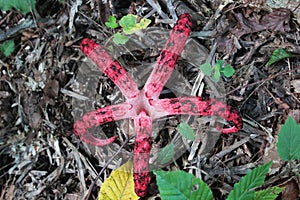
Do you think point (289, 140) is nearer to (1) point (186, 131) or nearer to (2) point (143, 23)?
(1) point (186, 131)

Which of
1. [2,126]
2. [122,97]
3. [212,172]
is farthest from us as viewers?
[2,126]

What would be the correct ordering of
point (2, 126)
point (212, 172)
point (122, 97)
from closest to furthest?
point (212, 172)
point (122, 97)
point (2, 126)

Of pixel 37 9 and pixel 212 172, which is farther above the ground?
pixel 37 9

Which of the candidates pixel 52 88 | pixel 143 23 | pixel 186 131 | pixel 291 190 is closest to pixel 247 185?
pixel 291 190

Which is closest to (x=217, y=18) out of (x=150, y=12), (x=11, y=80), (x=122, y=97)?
(x=150, y=12)

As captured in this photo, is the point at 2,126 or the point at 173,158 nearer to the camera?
the point at 173,158

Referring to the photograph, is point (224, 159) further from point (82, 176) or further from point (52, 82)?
point (52, 82)
